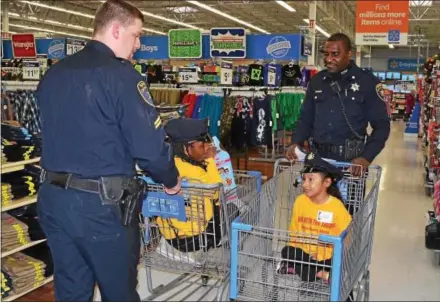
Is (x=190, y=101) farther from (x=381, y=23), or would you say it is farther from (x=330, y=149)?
(x=381, y=23)

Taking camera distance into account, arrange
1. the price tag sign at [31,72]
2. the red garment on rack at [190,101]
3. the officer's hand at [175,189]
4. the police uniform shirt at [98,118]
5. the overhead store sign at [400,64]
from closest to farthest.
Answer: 1. the police uniform shirt at [98,118]
2. the officer's hand at [175,189]
3. the red garment on rack at [190,101]
4. the price tag sign at [31,72]
5. the overhead store sign at [400,64]

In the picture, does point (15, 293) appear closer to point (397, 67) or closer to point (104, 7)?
point (104, 7)

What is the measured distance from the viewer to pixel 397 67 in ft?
109

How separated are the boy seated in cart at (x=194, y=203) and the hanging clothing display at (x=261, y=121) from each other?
17.2 feet

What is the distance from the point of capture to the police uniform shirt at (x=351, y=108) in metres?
3.54

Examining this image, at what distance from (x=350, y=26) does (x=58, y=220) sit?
28.4 metres

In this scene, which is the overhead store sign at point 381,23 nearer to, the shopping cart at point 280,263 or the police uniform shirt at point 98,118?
the shopping cart at point 280,263

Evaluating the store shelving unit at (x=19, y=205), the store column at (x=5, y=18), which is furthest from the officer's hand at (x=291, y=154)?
the store column at (x=5, y=18)

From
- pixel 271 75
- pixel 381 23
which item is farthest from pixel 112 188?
pixel 381 23

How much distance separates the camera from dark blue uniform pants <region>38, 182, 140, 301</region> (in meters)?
2.07

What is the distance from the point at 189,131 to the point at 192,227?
0.59m

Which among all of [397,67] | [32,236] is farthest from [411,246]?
[397,67]

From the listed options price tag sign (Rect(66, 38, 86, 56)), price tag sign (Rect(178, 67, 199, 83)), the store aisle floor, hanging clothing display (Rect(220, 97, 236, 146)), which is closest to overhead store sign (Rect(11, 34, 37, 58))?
price tag sign (Rect(66, 38, 86, 56))

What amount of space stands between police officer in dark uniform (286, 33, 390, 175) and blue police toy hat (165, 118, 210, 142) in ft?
2.47
